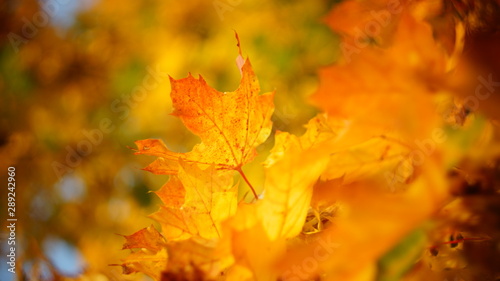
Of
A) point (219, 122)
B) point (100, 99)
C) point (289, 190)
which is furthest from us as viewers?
point (100, 99)

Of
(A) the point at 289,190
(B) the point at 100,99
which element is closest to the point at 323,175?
(A) the point at 289,190

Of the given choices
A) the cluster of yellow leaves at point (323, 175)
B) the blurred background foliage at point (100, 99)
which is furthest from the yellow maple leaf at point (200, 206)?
the blurred background foliage at point (100, 99)

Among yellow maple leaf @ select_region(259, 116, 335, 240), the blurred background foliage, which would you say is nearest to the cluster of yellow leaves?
yellow maple leaf @ select_region(259, 116, 335, 240)

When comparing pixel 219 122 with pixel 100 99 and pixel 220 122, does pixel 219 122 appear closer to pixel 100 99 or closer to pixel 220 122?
pixel 220 122

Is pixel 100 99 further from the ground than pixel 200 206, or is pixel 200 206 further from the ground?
pixel 200 206

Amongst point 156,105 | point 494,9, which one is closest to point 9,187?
point 156,105

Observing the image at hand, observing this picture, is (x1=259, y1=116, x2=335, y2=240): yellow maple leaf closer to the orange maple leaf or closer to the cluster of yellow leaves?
the cluster of yellow leaves

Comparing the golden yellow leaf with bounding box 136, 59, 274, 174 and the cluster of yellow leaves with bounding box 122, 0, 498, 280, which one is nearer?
the cluster of yellow leaves with bounding box 122, 0, 498, 280

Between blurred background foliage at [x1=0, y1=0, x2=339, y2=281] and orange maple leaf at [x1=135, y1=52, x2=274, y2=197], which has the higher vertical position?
orange maple leaf at [x1=135, y1=52, x2=274, y2=197]
